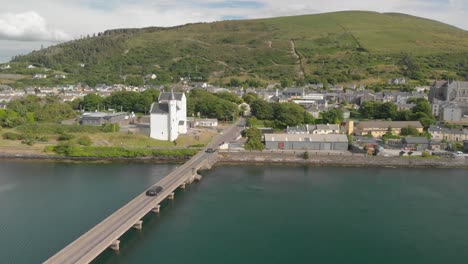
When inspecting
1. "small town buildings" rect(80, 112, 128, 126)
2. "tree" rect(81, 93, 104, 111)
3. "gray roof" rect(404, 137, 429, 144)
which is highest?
"tree" rect(81, 93, 104, 111)

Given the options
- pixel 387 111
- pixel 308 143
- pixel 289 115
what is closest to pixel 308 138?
pixel 308 143

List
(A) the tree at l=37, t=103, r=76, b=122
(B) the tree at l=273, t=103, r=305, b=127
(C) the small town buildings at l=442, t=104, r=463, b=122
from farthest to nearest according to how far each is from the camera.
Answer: (C) the small town buildings at l=442, t=104, r=463, b=122
(A) the tree at l=37, t=103, r=76, b=122
(B) the tree at l=273, t=103, r=305, b=127

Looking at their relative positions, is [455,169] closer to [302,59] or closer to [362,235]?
[362,235]

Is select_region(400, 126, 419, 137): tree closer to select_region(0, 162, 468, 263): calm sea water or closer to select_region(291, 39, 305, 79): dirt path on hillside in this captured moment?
select_region(0, 162, 468, 263): calm sea water

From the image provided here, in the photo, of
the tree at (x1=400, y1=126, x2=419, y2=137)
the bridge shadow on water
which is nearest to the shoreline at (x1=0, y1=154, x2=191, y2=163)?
the bridge shadow on water

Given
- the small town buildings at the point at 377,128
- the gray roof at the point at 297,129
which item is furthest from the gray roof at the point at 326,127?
the small town buildings at the point at 377,128

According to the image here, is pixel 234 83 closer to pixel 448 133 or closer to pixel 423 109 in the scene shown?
pixel 423 109
